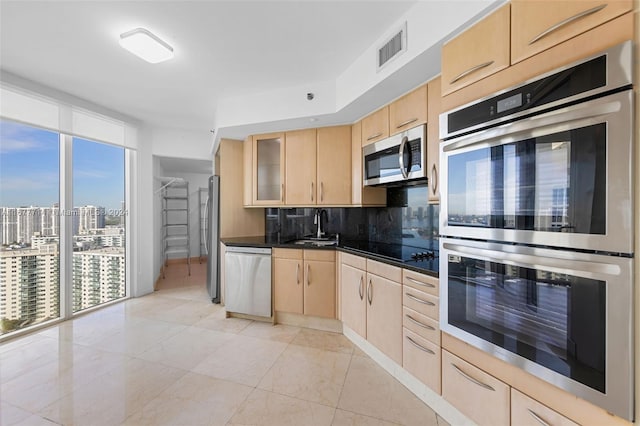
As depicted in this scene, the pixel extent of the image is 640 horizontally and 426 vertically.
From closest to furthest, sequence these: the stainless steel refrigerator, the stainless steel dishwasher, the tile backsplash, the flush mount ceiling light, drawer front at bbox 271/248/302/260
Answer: the flush mount ceiling light → the tile backsplash → drawer front at bbox 271/248/302/260 → the stainless steel dishwasher → the stainless steel refrigerator

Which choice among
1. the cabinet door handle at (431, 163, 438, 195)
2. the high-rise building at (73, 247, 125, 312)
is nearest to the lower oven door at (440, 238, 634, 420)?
the cabinet door handle at (431, 163, 438, 195)

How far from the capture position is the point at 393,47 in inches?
73.4

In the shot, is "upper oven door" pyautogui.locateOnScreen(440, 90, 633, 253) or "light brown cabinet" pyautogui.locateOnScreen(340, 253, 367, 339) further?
"light brown cabinet" pyautogui.locateOnScreen(340, 253, 367, 339)

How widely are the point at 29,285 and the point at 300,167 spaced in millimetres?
3151

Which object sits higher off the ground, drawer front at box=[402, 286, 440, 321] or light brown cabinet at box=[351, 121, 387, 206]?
light brown cabinet at box=[351, 121, 387, 206]

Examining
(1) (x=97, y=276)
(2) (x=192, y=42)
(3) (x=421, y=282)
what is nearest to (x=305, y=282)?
(3) (x=421, y=282)

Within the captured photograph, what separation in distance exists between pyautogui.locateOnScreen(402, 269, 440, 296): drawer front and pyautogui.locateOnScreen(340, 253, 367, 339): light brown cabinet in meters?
0.52

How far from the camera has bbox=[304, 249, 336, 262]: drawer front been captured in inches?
111

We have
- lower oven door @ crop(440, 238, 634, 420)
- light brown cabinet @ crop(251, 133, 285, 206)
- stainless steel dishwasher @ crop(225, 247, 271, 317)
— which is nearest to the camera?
lower oven door @ crop(440, 238, 634, 420)

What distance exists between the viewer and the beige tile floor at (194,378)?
168cm

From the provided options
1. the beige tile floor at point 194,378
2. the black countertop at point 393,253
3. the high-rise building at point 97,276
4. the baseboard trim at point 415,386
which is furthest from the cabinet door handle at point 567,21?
the high-rise building at point 97,276

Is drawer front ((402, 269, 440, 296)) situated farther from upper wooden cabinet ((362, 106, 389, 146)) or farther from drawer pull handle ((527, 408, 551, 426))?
upper wooden cabinet ((362, 106, 389, 146))

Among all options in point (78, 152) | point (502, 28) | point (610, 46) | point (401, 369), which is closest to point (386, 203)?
point (401, 369)

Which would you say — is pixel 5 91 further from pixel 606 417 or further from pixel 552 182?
pixel 606 417
